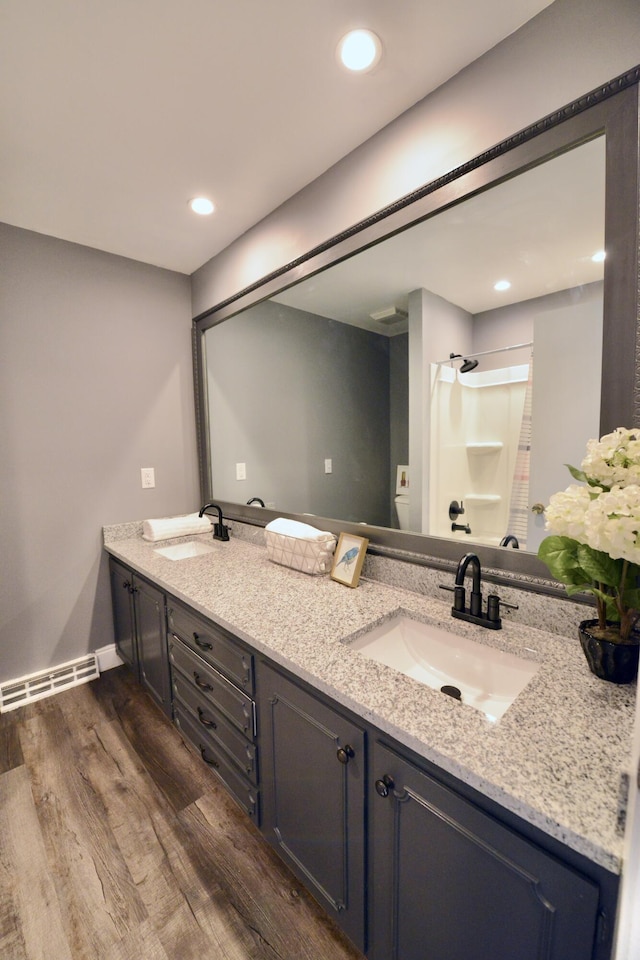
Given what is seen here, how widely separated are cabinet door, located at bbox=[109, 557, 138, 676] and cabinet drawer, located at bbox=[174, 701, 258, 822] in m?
0.57

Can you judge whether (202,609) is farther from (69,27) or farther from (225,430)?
(69,27)

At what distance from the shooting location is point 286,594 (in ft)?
4.72

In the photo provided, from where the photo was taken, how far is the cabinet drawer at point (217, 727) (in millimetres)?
1268

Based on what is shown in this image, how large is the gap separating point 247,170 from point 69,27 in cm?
67

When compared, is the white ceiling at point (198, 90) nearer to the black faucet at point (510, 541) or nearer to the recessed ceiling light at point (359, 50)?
the recessed ceiling light at point (359, 50)

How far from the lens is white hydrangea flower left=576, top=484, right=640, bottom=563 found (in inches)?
28.0

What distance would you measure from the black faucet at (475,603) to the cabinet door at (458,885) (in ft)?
1.59

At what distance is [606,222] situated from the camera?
0.97 meters

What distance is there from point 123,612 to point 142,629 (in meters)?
0.32

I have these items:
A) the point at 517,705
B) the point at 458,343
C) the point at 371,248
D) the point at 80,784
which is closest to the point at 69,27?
A: the point at 371,248

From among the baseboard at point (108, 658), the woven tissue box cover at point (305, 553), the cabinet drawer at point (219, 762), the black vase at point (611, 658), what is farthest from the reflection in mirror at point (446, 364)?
the baseboard at point (108, 658)

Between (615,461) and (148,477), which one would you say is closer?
(615,461)

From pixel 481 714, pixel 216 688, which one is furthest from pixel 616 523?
pixel 216 688

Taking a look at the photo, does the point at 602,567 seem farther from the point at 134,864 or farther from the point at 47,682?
the point at 47,682
